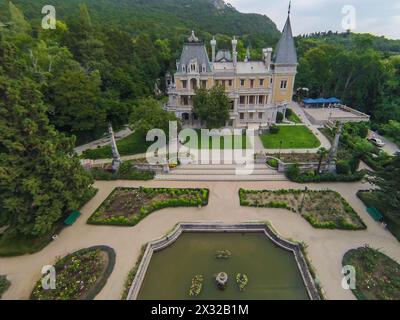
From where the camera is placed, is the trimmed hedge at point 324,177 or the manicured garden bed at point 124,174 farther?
the manicured garden bed at point 124,174

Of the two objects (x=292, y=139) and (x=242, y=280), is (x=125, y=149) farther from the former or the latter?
(x=292, y=139)

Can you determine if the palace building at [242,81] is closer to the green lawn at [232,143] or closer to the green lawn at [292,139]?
the green lawn at [292,139]

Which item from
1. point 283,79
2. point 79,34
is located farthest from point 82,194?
point 283,79

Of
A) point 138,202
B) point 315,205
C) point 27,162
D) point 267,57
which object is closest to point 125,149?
point 138,202

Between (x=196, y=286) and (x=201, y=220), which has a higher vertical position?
(x=201, y=220)

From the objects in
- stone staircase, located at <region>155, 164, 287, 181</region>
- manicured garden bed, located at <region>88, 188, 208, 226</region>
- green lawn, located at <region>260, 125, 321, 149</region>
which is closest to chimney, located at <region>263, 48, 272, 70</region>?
green lawn, located at <region>260, 125, 321, 149</region>

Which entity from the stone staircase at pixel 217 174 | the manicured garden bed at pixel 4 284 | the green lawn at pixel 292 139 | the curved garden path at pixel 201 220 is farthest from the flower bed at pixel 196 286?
the green lawn at pixel 292 139
